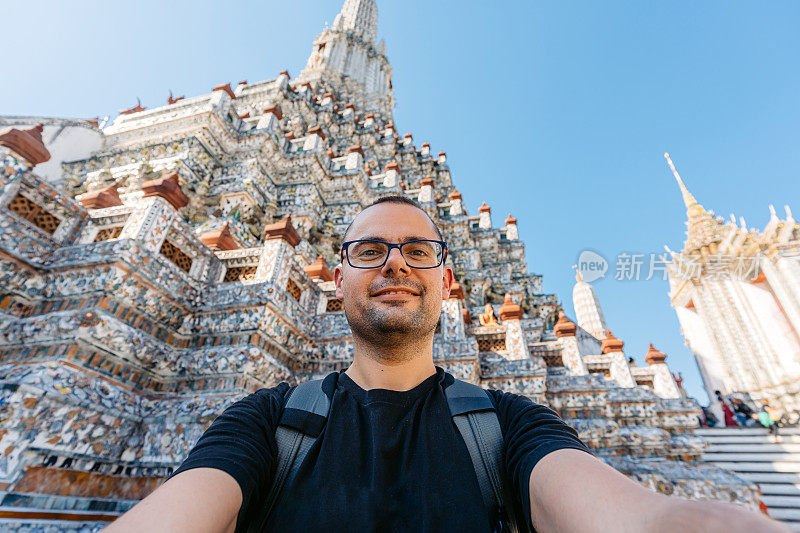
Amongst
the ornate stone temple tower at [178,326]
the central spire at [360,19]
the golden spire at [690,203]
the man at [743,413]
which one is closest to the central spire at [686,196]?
the golden spire at [690,203]

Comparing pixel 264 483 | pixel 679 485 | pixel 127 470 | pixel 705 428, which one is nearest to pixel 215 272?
pixel 127 470

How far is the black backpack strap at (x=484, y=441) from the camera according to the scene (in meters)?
1.28

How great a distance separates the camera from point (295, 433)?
1.41 m

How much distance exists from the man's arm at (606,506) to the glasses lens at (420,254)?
100 centimetres

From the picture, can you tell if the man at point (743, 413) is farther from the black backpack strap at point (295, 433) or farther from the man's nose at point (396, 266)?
the black backpack strap at point (295, 433)

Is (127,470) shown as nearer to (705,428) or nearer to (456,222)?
(456,222)

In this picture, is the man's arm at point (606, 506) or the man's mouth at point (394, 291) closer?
the man's arm at point (606, 506)

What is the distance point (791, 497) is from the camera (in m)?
8.58

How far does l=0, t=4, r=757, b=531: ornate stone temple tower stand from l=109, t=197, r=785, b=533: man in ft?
8.44

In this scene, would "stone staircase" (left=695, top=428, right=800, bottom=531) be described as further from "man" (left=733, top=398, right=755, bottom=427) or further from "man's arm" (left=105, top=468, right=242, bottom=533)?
"man's arm" (left=105, top=468, right=242, bottom=533)

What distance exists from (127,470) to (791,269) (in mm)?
25214

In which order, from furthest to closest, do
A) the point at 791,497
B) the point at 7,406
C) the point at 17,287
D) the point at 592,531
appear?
the point at 791,497, the point at 17,287, the point at 7,406, the point at 592,531

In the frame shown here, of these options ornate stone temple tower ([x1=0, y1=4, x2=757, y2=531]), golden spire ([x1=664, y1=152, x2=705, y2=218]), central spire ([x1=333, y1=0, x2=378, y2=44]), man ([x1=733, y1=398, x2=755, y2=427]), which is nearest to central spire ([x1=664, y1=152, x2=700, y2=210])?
golden spire ([x1=664, y1=152, x2=705, y2=218])

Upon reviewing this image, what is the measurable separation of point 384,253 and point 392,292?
0.23 meters
